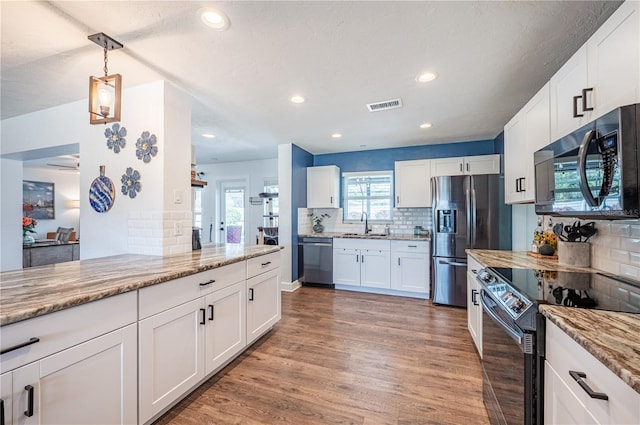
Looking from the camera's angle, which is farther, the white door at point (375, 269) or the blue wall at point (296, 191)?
the blue wall at point (296, 191)

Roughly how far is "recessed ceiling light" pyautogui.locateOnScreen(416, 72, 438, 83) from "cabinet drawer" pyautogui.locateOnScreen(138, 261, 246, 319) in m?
2.16

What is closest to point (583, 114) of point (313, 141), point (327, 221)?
point (313, 141)

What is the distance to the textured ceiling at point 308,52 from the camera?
149cm

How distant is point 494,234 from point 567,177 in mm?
2259

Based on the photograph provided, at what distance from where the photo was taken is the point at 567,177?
1.43 meters

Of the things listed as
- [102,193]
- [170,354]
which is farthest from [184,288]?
[102,193]

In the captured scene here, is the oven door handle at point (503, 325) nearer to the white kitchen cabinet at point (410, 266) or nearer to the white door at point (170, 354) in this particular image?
the white door at point (170, 354)

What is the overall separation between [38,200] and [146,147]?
612 cm

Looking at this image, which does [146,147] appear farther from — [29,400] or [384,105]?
[384,105]

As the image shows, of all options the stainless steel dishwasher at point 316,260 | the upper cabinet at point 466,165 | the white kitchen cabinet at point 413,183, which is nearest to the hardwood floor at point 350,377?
the stainless steel dishwasher at point 316,260

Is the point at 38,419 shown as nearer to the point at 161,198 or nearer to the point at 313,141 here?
the point at 161,198

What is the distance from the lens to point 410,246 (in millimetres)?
3961

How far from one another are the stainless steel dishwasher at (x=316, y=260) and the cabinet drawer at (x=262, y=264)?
5.63ft

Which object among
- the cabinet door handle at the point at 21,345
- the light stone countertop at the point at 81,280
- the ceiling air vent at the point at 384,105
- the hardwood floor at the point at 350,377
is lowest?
the hardwood floor at the point at 350,377
